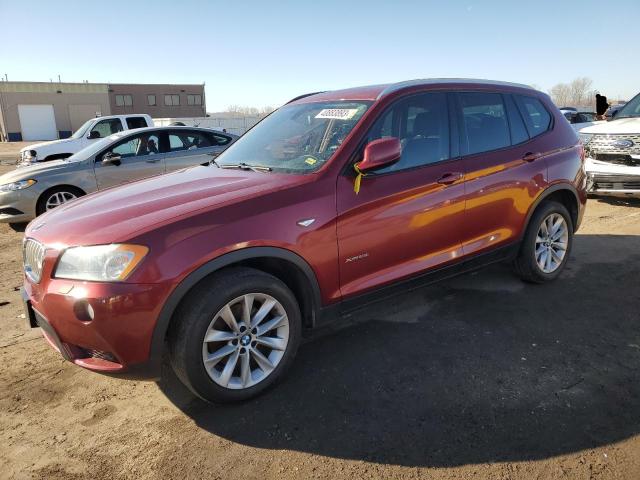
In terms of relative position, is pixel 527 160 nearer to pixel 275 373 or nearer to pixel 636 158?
pixel 275 373

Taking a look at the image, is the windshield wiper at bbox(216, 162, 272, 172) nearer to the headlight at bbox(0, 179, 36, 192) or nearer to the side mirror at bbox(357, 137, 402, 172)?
the side mirror at bbox(357, 137, 402, 172)

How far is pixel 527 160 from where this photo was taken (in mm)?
4188

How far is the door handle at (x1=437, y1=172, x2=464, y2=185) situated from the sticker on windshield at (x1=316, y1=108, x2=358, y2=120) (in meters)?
0.81

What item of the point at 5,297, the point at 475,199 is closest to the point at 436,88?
the point at 475,199

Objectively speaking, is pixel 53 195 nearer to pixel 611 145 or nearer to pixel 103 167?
pixel 103 167

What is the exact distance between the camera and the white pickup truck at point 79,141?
11.8 meters

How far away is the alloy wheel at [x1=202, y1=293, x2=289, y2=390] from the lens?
2742 mm

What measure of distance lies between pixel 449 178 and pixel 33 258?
9.46 ft

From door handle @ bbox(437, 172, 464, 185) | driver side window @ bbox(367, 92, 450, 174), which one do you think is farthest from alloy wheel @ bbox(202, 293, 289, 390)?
door handle @ bbox(437, 172, 464, 185)

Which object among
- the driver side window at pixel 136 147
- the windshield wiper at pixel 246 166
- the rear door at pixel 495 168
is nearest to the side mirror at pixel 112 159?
the driver side window at pixel 136 147

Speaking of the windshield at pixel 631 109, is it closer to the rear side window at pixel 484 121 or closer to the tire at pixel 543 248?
the tire at pixel 543 248

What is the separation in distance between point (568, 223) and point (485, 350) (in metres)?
2.04

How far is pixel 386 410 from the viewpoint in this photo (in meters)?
2.77

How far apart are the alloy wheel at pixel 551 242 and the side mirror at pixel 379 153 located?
82.5 inches
